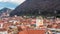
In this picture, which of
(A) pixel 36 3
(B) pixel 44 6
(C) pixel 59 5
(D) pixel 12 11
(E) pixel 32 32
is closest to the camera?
(E) pixel 32 32

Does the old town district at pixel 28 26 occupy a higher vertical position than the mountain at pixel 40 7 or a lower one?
lower

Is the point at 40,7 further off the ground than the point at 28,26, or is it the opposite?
the point at 40,7

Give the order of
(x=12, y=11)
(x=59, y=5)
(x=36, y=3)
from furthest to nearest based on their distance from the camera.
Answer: (x=12, y=11)
(x=36, y=3)
(x=59, y=5)

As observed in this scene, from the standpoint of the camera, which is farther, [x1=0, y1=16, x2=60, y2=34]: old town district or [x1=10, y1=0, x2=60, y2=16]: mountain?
[x1=10, y1=0, x2=60, y2=16]: mountain

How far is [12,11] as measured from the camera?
8062cm

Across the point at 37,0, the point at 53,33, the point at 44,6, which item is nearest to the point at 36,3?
the point at 37,0

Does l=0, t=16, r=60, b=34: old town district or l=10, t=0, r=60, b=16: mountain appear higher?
l=10, t=0, r=60, b=16: mountain

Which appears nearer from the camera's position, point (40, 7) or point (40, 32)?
point (40, 32)

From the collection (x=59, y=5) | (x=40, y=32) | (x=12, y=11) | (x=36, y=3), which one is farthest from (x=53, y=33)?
(x=12, y=11)

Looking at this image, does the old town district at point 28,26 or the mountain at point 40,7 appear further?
the mountain at point 40,7

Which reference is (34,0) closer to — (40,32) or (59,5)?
(59,5)

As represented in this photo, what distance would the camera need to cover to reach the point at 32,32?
14875 millimetres

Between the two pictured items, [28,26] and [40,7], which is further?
[40,7]

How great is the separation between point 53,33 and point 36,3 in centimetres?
5740
